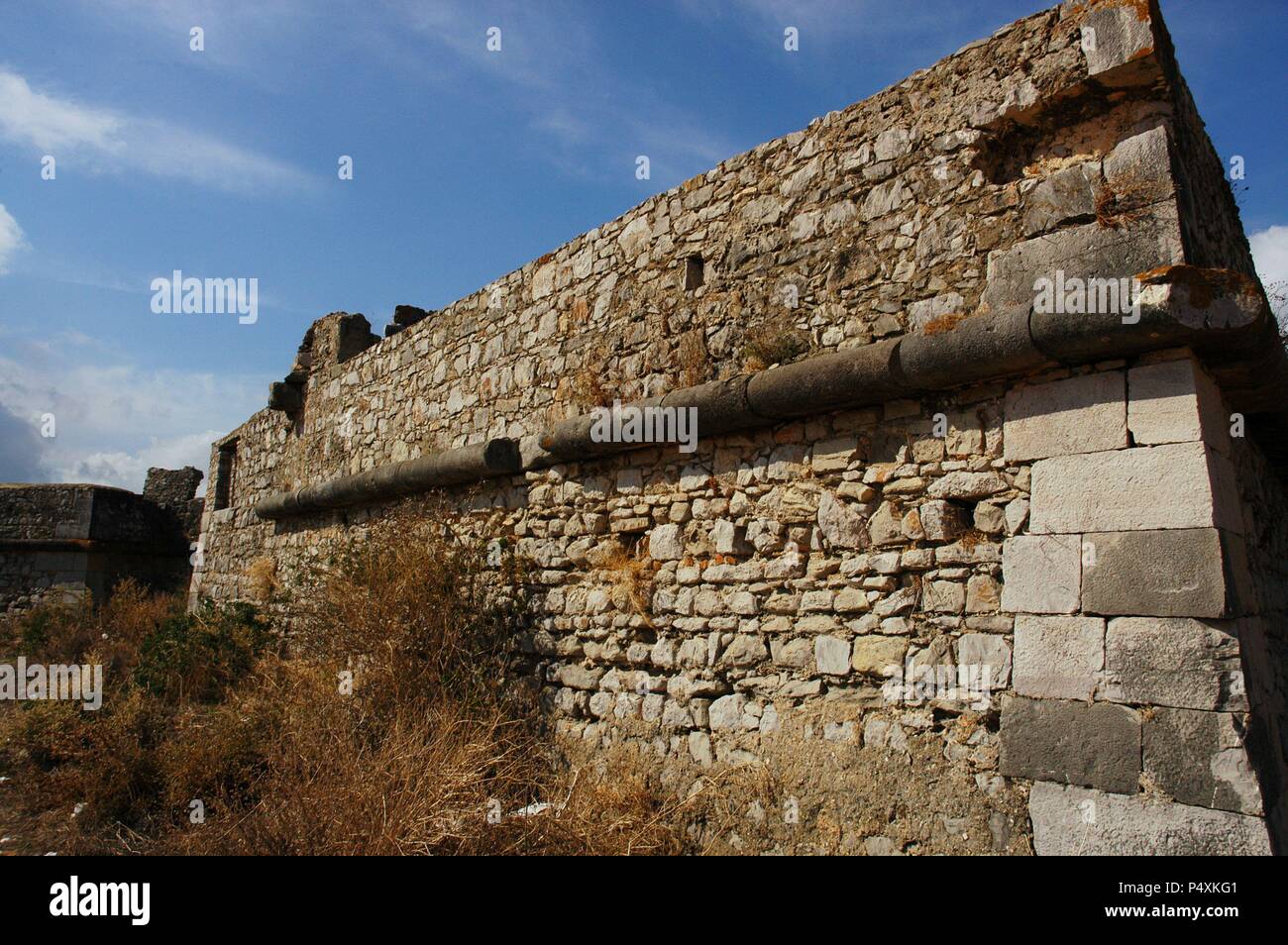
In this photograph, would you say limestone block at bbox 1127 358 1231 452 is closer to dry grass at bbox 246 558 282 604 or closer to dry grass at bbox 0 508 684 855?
dry grass at bbox 0 508 684 855

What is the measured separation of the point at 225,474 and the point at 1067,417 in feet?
36.3

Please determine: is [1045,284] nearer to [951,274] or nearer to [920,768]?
[951,274]

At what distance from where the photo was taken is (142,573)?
14.2 metres

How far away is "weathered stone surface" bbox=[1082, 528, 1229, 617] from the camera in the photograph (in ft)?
10.2

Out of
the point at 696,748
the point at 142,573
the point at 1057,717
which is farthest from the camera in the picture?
the point at 142,573

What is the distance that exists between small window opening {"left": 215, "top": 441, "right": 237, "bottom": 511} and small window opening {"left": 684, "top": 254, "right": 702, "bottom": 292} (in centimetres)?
852

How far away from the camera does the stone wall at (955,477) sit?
3.23m

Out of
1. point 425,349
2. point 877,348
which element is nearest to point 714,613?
point 877,348

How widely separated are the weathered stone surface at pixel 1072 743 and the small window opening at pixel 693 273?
3110mm

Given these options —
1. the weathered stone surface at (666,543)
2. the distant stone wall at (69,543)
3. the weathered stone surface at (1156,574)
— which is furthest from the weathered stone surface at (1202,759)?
the distant stone wall at (69,543)

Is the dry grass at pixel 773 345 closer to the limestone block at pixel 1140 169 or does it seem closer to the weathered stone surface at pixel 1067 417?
the weathered stone surface at pixel 1067 417

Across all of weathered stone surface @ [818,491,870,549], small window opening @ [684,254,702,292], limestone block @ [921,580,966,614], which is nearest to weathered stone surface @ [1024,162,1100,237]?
weathered stone surface @ [818,491,870,549]
